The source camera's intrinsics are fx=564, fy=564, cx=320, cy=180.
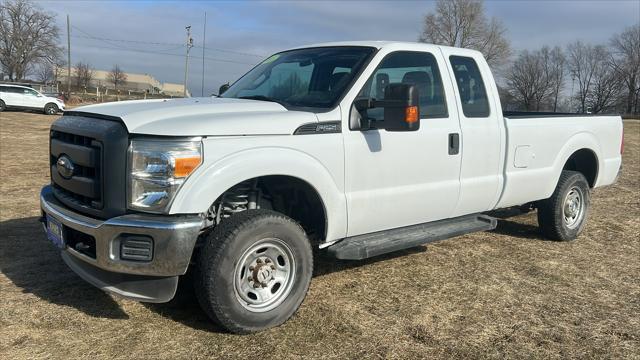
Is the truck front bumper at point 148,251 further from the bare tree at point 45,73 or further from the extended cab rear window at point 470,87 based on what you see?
the bare tree at point 45,73

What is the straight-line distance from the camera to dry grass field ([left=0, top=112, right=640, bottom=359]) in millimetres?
3670

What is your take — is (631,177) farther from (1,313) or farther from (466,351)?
(1,313)

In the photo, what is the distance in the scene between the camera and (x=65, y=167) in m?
3.92

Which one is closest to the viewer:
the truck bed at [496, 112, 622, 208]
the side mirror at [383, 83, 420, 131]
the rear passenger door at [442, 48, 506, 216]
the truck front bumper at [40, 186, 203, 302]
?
the truck front bumper at [40, 186, 203, 302]

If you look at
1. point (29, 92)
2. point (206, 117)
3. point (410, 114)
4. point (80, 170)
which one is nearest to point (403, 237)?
point (410, 114)

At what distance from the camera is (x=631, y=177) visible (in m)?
11.8

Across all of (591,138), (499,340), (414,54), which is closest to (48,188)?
(414,54)

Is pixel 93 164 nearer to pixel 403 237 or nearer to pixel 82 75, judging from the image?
pixel 403 237

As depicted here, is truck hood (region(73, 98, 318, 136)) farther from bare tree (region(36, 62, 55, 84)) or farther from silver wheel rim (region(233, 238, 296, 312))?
bare tree (region(36, 62, 55, 84))

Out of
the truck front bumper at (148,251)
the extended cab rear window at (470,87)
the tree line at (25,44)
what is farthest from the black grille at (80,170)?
the tree line at (25,44)

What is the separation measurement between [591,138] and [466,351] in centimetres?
406

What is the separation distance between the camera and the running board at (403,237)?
4320 millimetres

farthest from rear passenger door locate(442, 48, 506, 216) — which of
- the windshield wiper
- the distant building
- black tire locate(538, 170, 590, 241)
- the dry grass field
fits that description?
the distant building

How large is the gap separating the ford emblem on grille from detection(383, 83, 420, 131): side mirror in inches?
88.2
